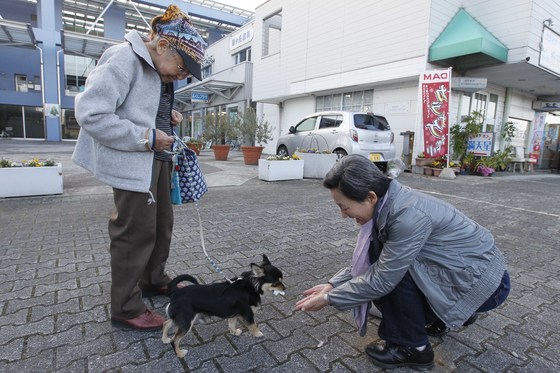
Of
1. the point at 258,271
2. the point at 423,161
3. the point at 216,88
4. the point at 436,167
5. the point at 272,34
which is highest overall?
the point at 272,34

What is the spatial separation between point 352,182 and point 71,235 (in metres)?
3.49

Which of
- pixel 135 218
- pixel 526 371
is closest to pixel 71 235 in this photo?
pixel 135 218

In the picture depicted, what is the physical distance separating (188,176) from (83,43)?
899 inches

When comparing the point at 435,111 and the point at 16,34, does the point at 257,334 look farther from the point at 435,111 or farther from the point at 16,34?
the point at 16,34

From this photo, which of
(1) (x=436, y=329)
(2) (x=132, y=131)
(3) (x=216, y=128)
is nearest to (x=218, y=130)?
(3) (x=216, y=128)

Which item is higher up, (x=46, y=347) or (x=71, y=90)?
(x=71, y=90)

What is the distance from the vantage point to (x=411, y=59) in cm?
1022

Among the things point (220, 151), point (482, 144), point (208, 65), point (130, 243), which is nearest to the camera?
point (130, 243)

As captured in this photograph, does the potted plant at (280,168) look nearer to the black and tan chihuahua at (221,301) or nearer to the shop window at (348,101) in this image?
the shop window at (348,101)

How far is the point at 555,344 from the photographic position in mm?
2008

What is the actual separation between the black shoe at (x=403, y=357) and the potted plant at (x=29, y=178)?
582 cm

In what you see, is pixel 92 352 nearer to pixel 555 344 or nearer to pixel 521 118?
pixel 555 344

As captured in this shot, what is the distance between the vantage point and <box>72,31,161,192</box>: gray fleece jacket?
1.62 m

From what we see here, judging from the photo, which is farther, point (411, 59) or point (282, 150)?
point (282, 150)
